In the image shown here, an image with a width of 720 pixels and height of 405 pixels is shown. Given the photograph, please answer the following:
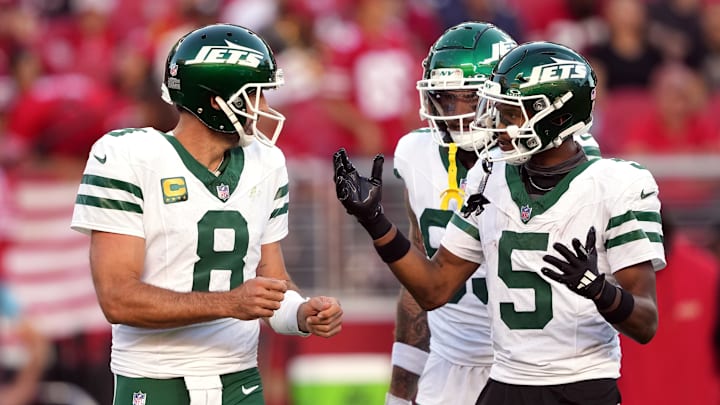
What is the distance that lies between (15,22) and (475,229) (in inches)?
345

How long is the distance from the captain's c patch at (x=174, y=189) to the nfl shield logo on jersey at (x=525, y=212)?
118cm

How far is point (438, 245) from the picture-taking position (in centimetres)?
539

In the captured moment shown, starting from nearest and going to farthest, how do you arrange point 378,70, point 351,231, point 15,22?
point 351,231 < point 378,70 < point 15,22

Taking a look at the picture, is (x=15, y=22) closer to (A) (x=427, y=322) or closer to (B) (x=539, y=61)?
(A) (x=427, y=322)

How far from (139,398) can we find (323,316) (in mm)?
715

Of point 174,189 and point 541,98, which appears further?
point 174,189

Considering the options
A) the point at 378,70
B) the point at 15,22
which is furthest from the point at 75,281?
the point at 15,22

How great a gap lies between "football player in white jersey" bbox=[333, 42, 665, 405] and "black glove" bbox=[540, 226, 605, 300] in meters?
0.10

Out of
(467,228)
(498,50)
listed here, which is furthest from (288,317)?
(498,50)

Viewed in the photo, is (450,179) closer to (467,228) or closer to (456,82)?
(456,82)

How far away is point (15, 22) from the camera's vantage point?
12.6m

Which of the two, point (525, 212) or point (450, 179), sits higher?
point (450, 179)

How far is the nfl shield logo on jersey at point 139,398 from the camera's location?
4.70m

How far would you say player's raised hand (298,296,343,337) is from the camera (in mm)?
4617
